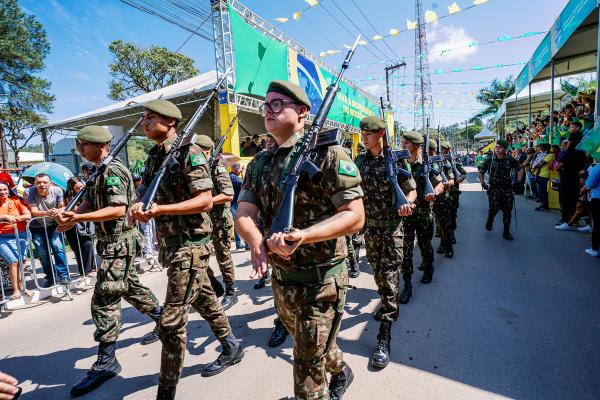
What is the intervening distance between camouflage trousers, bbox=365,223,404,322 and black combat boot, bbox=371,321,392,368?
0.30 ft

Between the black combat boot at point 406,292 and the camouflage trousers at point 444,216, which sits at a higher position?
the camouflage trousers at point 444,216

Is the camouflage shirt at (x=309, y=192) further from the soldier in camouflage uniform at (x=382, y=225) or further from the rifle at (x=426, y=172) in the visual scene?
the rifle at (x=426, y=172)

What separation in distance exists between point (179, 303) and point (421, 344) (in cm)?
→ 213

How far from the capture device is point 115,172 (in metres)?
2.75

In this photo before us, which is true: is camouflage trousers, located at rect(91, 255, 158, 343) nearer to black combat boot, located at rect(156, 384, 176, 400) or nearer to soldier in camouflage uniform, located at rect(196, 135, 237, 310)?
black combat boot, located at rect(156, 384, 176, 400)

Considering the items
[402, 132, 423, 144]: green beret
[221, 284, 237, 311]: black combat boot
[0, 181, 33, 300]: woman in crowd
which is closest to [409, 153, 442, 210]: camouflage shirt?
[402, 132, 423, 144]: green beret

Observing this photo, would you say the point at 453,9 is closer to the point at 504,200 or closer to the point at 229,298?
the point at 504,200

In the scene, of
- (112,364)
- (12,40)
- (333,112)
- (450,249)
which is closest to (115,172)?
(112,364)

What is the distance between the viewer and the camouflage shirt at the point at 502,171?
254 inches

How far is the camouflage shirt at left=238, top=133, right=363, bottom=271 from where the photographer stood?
156cm

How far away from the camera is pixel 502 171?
6.51 metres

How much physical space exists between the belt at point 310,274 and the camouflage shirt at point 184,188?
0.99m

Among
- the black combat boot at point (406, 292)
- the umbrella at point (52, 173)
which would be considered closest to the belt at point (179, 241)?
the black combat boot at point (406, 292)

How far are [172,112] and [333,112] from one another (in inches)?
488
